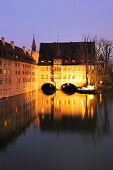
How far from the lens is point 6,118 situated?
15609 mm

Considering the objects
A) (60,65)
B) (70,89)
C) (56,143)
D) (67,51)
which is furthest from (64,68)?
(56,143)

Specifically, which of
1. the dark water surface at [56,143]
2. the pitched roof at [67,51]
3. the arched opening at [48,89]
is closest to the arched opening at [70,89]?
the arched opening at [48,89]

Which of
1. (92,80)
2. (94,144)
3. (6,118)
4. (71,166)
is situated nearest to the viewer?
(71,166)

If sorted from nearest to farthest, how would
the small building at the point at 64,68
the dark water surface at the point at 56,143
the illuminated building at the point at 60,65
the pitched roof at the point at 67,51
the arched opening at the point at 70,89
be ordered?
the dark water surface at the point at 56,143
the illuminated building at the point at 60,65
the arched opening at the point at 70,89
the small building at the point at 64,68
the pitched roof at the point at 67,51

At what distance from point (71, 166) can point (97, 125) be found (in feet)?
22.0

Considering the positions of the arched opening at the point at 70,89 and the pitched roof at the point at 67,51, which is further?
the pitched roof at the point at 67,51

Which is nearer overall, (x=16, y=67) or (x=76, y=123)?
(x=76, y=123)

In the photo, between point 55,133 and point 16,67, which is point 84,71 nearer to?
point 16,67

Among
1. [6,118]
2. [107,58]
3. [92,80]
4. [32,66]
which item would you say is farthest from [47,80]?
[6,118]

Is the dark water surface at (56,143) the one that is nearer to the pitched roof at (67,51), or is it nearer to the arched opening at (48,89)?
the arched opening at (48,89)

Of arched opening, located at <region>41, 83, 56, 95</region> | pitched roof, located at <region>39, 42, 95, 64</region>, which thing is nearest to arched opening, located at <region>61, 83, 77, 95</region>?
arched opening, located at <region>41, 83, 56, 95</region>

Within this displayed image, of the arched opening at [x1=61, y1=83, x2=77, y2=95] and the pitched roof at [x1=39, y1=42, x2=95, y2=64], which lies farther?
the pitched roof at [x1=39, y1=42, x2=95, y2=64]

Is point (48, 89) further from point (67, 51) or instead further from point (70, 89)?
point (67, 51)

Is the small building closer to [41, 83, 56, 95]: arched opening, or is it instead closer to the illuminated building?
the illuminated building
